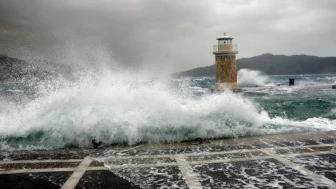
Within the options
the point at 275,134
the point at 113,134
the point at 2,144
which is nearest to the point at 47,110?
the point at 2,144

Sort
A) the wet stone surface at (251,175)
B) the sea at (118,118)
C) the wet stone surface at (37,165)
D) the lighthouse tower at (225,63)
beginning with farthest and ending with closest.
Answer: the lighthouse tower at (225,63) < the sea at (118,118) < the wet stone surface at (37,165) < the wet stone surface at (251,175)

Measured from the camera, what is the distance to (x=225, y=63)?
25.6 meters

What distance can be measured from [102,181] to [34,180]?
3.20 ft

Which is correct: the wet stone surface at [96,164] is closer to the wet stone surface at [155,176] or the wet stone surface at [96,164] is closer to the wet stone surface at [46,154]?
the wet stone surface at [155,176]

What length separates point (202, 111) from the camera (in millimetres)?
7465

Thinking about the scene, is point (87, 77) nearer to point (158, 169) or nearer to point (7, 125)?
point (7, 125)

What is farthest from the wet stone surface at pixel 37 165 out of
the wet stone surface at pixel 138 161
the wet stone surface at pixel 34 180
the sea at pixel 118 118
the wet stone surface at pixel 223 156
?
the wet stone surface at pixel 223 156

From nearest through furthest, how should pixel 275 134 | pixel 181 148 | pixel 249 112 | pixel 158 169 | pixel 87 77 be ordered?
pixel 158 169 → pixel 181 148 → pixel 275 134 → pixel 249 112 → pixel 87 77

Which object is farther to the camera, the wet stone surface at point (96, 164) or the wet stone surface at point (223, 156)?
the wet stone surface at point (223, 156)

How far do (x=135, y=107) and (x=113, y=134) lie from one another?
47.0 inches

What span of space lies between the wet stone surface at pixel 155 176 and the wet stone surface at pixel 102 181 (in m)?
0.12

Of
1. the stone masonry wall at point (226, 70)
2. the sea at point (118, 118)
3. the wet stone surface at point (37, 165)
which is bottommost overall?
the wet stone surface at point (37, 165)

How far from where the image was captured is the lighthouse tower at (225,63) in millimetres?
25297

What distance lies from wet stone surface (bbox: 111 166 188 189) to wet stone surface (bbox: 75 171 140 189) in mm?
118
